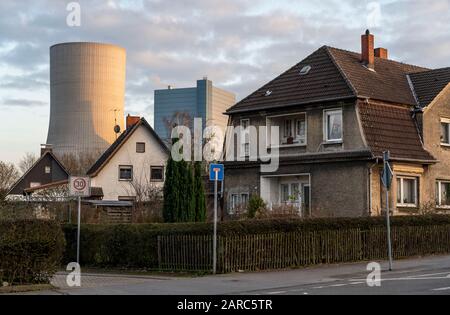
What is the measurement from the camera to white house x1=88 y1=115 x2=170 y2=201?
63469 mm

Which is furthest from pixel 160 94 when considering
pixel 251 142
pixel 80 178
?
pixel 80 178

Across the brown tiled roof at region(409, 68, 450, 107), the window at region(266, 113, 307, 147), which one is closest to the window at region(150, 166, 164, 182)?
the window at region(266, 113, 307, 147)

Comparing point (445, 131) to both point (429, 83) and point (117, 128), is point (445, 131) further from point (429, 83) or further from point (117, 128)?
point (117, 128)

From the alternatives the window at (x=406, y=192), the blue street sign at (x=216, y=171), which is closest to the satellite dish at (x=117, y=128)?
the window at (x=406, y=192)

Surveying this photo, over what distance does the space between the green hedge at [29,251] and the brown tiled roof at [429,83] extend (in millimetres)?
23624

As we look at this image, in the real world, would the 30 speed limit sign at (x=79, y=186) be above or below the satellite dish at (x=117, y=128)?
below

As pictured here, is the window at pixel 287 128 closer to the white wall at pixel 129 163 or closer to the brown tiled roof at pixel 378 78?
the brown tiled roof at pixel 378 78

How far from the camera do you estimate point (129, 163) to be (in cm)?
6462

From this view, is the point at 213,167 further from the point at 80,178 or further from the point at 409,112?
the point at 409,112

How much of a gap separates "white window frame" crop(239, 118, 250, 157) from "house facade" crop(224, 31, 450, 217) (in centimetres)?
6

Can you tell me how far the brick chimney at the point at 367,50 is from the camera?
39438mm

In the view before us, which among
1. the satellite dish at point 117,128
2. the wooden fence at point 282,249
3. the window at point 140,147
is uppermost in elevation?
the satellite dish at point 117,128

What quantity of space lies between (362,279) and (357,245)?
5858mm

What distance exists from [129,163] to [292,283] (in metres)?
45.9
